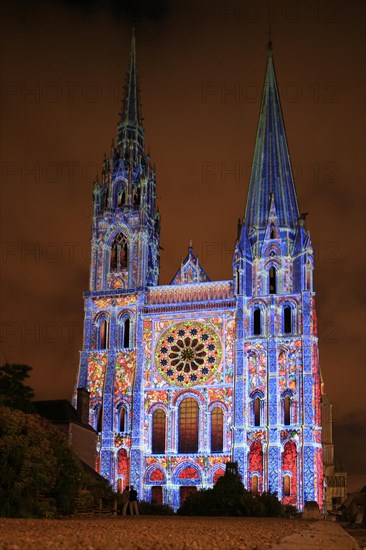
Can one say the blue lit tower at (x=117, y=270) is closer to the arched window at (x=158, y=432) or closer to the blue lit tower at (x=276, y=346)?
the arched window at (x=158, y=432)

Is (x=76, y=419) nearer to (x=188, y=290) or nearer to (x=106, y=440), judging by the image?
(x=106, y=440)

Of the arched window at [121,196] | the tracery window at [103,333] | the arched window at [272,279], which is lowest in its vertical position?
the tracery window at [103,333]

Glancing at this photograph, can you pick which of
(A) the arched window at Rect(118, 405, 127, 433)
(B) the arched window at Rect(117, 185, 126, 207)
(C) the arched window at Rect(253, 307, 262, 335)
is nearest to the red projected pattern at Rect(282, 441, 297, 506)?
(C) the arched window at Rect(253, 307, 262, 335)

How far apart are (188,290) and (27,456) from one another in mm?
36633

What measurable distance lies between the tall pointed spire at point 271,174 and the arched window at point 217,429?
13567mm

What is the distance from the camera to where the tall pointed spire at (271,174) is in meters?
58.9

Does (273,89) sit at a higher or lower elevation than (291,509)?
higher

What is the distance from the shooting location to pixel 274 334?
53906 mm

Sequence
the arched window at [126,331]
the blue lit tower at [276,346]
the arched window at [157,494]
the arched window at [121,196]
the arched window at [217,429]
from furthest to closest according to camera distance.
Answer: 1. the arched window at [121,196]
2. the arched window at [126,331]
3. the arched window at [217,429]
4. the arched window at [157,494]
5. the blue lit tower at [276,346]

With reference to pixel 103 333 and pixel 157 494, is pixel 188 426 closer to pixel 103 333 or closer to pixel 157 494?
pixel 157 494

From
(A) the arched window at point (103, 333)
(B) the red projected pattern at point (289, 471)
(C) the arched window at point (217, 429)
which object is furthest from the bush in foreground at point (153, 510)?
(A) the arched window at point (103, 333)

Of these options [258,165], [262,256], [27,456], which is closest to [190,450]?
[262,256]

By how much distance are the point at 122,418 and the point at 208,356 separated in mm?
7342

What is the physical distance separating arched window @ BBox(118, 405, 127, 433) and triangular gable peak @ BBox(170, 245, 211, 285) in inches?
393
